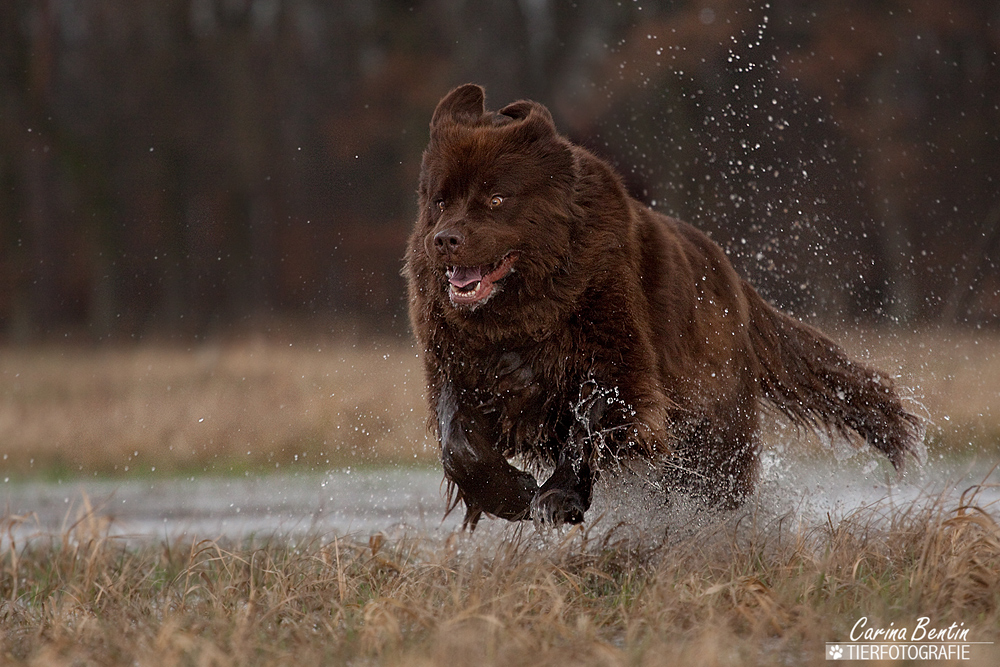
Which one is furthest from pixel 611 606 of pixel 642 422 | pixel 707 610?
pixel 642 422

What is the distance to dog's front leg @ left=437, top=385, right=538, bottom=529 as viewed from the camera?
4.68 metres

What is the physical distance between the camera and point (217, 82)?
18.9 metres

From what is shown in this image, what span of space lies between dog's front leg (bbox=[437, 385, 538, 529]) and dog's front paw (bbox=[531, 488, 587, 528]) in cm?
13

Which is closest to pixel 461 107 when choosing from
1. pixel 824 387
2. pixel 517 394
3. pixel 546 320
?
pixel 546 320

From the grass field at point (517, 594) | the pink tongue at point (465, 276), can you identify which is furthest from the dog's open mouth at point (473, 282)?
the grass field at point (517, 594)

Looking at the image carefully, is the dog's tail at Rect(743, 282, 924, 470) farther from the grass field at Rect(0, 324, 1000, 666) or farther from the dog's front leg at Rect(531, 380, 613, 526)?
the dog's front leg at Rect(531, 380, 613, 526)

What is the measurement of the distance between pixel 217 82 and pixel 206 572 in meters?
15.2

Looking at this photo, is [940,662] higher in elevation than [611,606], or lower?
higher

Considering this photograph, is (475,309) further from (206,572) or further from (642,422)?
(206,572)

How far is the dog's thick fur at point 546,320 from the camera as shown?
4.52 metres

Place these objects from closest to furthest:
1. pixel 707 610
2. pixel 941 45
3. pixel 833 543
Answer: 1. pixel 707 610
2. pixel 833 543
3. pixel 941 45

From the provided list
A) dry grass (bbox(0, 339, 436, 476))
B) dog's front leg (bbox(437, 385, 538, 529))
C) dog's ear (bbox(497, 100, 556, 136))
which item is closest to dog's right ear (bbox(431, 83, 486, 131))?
dog's ear (bbox(497, 100, 556, 136))

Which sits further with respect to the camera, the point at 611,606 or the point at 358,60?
the point at 358,60

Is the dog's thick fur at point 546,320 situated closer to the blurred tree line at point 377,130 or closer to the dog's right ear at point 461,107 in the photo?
the dog's right ear at point 461,107
